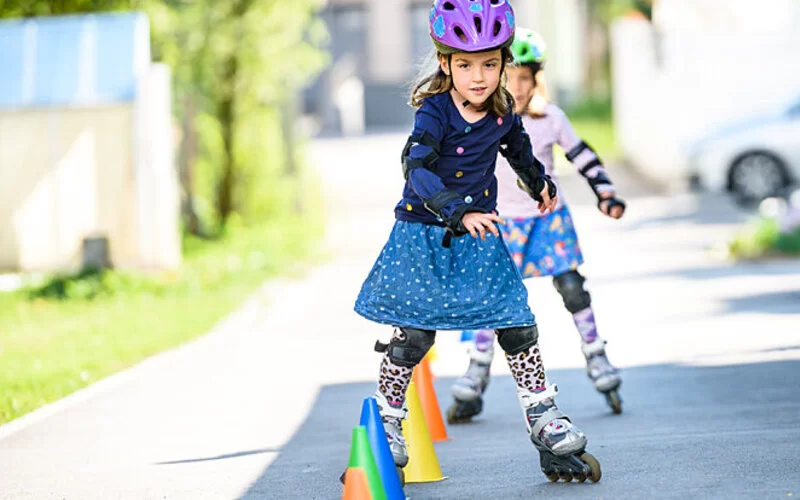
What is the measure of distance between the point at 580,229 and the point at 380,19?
30734 mm

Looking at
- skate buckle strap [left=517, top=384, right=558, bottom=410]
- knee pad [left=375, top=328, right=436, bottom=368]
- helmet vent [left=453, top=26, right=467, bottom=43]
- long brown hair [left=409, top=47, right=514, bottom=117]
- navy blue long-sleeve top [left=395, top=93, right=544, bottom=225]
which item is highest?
helmet vent [left=453, top=26, right=467, bottom=43]

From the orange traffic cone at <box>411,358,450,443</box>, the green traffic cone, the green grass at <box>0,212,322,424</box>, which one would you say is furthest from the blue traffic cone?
the green grass at <box>0,212,322,424</box>

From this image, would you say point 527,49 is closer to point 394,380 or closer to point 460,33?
point 460,33

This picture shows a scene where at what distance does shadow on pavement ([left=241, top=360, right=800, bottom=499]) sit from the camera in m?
5.98

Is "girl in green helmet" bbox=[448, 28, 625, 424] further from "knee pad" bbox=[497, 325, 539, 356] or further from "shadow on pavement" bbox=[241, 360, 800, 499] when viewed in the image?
"knee pad" bbox=[497, 325, 539, 356]

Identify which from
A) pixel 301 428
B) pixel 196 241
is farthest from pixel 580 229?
pixel 301 428

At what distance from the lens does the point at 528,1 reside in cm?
4378

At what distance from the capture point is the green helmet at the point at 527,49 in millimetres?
7906

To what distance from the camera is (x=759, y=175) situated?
21844mm

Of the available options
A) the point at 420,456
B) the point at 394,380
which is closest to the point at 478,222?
the point at 394,380

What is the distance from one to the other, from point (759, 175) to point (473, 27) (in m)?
16.7

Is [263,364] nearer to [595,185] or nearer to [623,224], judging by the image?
[595,185]

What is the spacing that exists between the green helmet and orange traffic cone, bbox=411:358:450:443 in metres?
1.60

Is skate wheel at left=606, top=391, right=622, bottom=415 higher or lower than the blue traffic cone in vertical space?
lower
